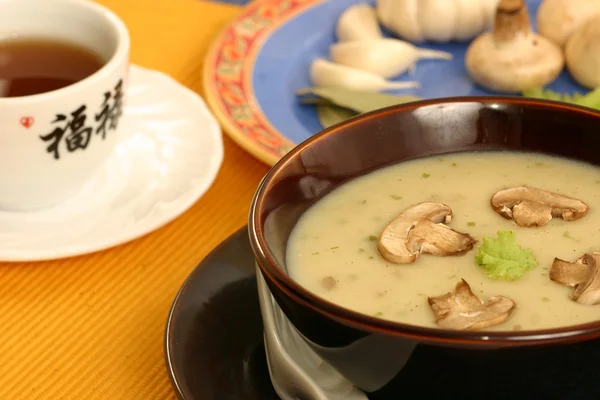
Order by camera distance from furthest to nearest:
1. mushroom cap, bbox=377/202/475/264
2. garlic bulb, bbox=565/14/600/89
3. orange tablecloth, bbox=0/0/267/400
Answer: garlic bulb, bbox=565/14/600/89 → orange tablecloth, bbox=0/0/267/400 → mushroom cap, bbox=377/202/475/264

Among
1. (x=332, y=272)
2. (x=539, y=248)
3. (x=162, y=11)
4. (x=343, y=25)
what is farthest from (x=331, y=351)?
(x=162, y=11)

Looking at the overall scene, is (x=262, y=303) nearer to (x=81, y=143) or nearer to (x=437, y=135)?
(x=437, y=135)

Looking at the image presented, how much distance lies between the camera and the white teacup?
141 centimetres

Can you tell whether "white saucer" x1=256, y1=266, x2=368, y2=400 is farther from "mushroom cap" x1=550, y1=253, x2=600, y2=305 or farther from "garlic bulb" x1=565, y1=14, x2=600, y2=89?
"garlic bulb" x1=565, y1=14, x2=600, y2=89

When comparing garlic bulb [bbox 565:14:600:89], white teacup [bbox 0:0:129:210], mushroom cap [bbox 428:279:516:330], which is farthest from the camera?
garlic bulb [bbox 565:14:600:89]

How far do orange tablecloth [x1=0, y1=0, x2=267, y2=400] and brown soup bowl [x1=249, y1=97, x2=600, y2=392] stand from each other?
1.02ft

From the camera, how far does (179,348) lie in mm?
1079

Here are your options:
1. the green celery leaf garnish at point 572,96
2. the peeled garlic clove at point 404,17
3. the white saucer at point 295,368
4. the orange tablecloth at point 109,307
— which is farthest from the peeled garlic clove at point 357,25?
the white saucer at point 295,368

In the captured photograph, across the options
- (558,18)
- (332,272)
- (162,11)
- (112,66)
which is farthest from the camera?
(162,11)

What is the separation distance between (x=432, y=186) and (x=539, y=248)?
19cm

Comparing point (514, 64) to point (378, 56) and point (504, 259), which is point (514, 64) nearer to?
point (378, 56)

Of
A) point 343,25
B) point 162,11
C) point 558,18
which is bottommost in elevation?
point 162,11

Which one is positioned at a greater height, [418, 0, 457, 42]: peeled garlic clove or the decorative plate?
[418, 0, 457, 42]: peeled garlic clove

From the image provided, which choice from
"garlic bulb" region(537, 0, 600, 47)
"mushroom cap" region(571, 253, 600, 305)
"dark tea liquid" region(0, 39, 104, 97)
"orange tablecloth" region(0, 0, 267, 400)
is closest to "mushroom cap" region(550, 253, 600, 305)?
"mushroom cap" region(571, 253, 600, 305)
